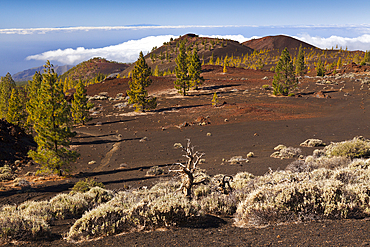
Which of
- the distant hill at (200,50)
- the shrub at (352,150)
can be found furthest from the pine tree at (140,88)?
the distant hill at (200,50)

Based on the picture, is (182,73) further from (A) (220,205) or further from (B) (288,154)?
(A) (220,205)

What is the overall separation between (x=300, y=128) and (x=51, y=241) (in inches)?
944

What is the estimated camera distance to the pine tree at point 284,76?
4384 centimetres

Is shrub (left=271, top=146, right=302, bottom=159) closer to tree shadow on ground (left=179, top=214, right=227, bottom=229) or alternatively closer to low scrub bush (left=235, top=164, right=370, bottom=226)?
low scrub bush (left=235, top=164, right=370, bottom=226)

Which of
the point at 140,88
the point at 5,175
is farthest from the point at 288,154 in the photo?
the point at 140,88

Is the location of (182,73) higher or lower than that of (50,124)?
higher

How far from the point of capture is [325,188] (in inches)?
225

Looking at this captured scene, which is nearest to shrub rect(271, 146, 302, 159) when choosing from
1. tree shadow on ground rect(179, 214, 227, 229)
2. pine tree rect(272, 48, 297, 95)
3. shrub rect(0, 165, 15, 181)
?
tree shadow on ground rect(179, 214, 227, 229)

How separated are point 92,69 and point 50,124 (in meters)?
174

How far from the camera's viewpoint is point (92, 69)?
177125 millimetres

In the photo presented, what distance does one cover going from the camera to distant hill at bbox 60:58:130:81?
167 metres

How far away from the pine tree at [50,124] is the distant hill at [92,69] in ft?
519

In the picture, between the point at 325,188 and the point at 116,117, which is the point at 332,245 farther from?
the point at 116,117

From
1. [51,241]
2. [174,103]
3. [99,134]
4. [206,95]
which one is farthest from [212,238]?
[206,95]
